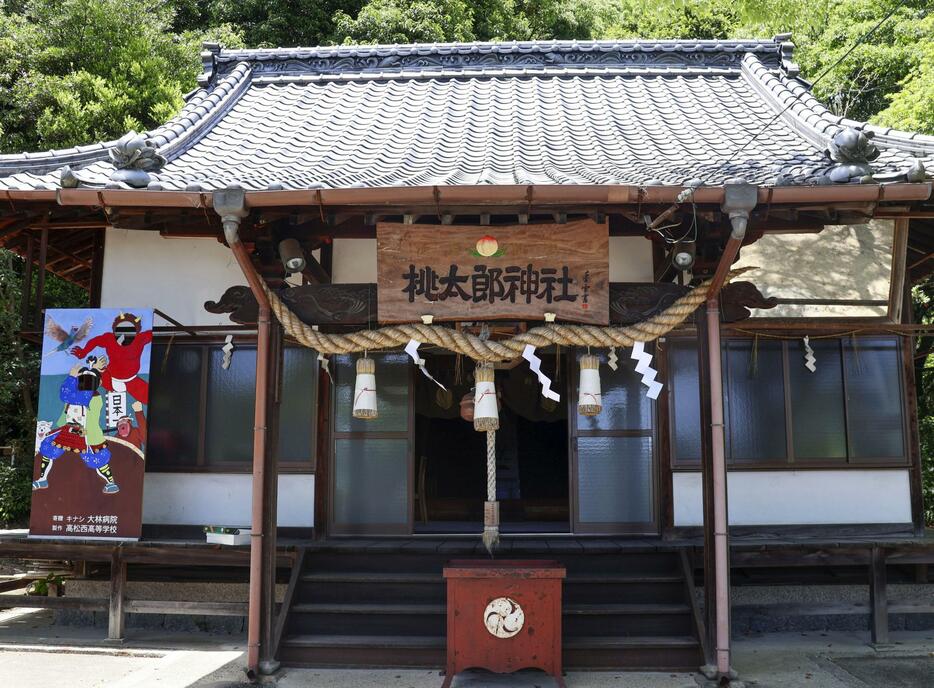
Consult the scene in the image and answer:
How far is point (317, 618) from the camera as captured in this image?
22.5 ft

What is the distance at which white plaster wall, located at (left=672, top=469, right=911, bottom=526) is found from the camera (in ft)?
26.2

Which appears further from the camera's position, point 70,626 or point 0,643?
point 70,626

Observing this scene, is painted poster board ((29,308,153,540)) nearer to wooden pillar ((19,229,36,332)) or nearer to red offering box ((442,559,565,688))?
wooden pillar ((19,229,36,332))

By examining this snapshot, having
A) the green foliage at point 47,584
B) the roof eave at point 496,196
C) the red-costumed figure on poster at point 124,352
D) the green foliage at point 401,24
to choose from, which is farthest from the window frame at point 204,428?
the green foliage at point 401,24

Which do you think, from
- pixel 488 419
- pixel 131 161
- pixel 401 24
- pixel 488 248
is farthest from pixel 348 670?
pixel 401 24

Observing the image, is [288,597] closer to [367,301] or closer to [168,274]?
[367,301]

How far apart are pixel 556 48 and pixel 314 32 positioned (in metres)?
11.5

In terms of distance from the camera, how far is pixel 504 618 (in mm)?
6020

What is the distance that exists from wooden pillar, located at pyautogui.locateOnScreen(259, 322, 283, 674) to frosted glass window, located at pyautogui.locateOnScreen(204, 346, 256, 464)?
1.76 metres

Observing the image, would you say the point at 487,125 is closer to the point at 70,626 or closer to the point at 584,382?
the point at 584,382

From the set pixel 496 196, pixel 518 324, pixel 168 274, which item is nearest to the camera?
pixel 496 196

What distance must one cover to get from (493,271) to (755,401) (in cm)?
368

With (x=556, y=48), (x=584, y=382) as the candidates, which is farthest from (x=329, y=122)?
(x=584, y=382)

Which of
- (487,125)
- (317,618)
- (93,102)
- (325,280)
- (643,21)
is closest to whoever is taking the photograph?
(317,618)
